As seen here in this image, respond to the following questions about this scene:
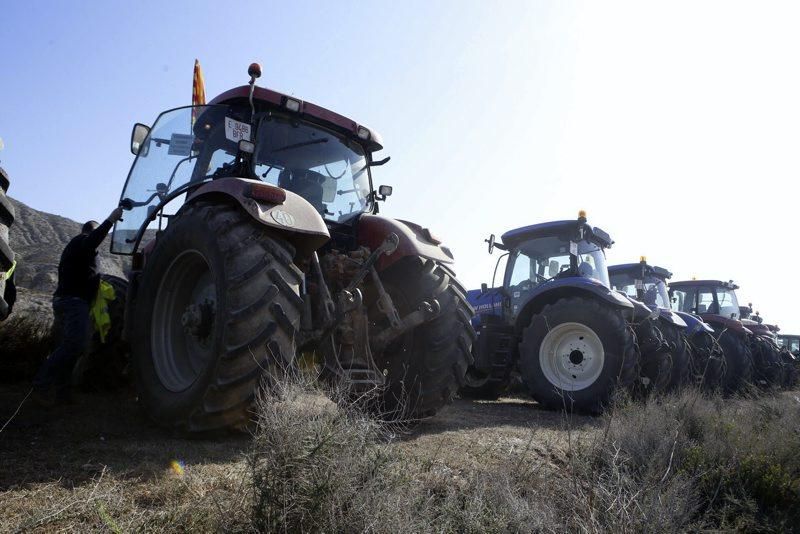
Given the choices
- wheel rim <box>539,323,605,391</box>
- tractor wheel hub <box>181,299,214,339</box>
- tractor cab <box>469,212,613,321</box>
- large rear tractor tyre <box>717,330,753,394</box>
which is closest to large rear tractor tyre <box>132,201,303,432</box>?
tractor wheel hub <box>181,299,214,339</box>

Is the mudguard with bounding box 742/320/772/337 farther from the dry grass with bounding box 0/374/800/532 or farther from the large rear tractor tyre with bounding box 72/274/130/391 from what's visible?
the large rear tractor tyre with bounding box 72/274/130/391

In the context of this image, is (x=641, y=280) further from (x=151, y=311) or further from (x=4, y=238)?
(x=4, y=238)

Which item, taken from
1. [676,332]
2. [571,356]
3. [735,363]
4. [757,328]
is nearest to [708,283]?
[757,328]

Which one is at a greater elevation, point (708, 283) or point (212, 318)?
point (708, 283)

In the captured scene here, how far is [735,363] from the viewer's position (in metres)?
11.8

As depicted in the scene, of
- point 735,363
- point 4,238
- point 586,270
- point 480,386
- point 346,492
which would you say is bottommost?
point 480,386

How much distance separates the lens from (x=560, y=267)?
28.4ft

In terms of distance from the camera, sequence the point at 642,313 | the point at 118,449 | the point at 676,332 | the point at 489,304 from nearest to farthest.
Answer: the point at 118,449, the point at 642,313, the point at 489,304, the point at 676,332

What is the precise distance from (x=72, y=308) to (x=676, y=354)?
315 inches

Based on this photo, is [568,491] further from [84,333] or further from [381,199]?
[84,333]

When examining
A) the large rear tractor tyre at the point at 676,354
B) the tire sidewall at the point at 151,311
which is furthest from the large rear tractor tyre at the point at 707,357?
the tire sidewall at the point at 151,311

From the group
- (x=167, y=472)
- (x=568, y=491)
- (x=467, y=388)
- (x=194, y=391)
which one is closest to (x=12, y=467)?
(x=167, y=472)

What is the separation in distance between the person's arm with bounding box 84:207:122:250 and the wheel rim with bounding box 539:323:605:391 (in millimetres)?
4905

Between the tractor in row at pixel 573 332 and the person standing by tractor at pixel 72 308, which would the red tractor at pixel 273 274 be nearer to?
the person standing by tractor at pixel 72 308
